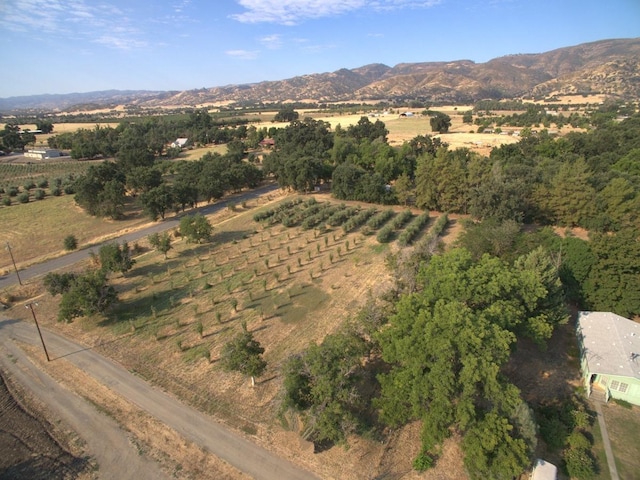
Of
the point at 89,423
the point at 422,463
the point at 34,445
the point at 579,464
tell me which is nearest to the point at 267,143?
the point at 89,423

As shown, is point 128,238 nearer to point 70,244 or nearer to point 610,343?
point 70,244

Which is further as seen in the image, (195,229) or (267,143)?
(267,143)

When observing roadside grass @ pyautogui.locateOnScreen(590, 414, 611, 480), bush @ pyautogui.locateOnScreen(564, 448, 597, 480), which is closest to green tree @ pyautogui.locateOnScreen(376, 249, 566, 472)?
bush @ pyautogui.locateOnScreen(564, 448, 597, 480)

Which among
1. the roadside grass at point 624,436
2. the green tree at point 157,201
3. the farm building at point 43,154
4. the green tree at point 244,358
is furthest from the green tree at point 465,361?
the farm building at point 43,154

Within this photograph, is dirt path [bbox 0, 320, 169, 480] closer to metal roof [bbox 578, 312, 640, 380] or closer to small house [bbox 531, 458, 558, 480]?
small house [bbox 531, 458, 558, 480]

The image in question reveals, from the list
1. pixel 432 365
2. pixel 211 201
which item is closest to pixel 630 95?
pixel 211 201

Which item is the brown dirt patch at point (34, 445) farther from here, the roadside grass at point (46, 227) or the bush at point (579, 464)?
the roadside grass at point (46, 227)
